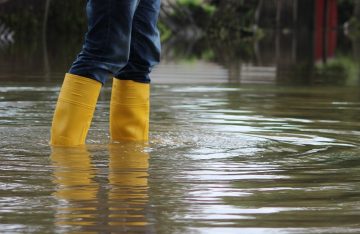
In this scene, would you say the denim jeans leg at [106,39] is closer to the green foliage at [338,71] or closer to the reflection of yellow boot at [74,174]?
the reflection of yellow boot at [74,174]

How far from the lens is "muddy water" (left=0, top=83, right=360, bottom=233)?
3.36 m

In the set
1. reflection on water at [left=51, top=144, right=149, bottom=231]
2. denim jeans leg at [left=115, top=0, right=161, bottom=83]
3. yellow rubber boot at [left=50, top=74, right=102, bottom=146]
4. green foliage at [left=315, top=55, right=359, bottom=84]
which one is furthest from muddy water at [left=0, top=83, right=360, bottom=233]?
green foliage at [left=315, top=55, right=359, bottom=84]

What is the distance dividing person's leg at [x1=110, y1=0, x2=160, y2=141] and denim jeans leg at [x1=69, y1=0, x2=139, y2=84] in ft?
1.10

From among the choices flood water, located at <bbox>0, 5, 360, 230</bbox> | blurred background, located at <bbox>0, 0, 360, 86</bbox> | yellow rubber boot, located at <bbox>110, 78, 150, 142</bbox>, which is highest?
yellow rubber boot, located at <bbox>110, 78, 150, 142</bbox>

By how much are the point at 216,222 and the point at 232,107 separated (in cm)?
419

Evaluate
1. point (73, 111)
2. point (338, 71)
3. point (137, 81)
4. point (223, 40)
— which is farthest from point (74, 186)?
point (223, 40)

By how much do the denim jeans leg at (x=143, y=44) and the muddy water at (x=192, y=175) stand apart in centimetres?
31

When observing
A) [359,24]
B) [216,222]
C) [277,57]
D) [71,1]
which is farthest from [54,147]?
[359,24]

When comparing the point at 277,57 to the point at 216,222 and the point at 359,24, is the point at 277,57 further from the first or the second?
the point at 359,24

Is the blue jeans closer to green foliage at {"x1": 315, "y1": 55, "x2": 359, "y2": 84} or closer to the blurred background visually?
the blurred background

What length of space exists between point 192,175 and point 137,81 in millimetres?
1374

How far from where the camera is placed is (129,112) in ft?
18.0

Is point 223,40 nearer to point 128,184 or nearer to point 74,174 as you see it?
point 74,174

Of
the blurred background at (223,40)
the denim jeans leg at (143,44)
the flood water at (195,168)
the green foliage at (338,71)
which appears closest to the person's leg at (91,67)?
the flood water at (195,168)
